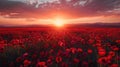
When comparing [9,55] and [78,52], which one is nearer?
[78,52]

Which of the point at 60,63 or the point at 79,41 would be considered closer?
the point at 60,63

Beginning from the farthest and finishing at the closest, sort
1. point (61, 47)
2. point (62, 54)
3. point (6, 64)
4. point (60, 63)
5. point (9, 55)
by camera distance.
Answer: point (61, 47) < point (9, 55) < point (6, 64) < point (62, 54) < point (60, 63)

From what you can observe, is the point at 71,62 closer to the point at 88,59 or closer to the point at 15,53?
the point at 88,59

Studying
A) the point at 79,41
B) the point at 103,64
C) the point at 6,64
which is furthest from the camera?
the point at 79,41

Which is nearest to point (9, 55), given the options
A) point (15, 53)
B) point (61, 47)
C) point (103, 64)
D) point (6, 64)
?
point (15, 53)

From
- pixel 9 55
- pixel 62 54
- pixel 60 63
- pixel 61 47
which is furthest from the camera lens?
pixel 61 47

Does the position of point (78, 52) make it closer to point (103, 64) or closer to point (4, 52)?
point (103, 64)

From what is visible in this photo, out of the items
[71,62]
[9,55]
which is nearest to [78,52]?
[71,62]

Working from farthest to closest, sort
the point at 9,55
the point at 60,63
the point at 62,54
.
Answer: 1. the point at 9,55
2. the point at 62,54
3. the point at 60,63
